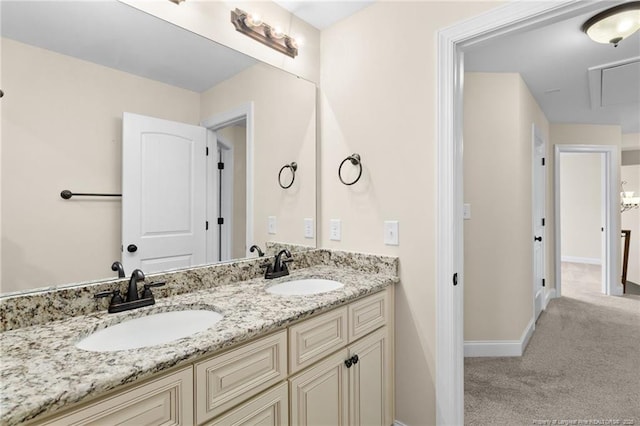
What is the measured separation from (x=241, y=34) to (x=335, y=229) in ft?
3.96

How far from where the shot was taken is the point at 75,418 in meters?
0.71

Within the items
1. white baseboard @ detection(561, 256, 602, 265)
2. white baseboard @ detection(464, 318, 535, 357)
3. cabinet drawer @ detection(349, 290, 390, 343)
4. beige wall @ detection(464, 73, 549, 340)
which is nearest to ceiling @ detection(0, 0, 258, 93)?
cabinet drawer @ detection(349, 290, 390, 343)

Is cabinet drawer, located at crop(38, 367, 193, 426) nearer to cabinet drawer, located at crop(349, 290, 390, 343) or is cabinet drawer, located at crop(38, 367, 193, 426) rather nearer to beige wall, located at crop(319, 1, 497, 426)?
cabinet drawer, located at crop(349, 290, 390, 343)

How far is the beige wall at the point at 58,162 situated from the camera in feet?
3.51

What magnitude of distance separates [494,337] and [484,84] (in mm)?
2100

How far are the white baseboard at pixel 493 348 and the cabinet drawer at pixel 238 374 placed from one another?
2170mm

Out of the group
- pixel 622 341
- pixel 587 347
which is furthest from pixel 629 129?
pixel 587 347

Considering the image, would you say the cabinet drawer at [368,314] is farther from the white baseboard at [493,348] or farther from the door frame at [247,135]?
the white baseboard at [493,348]

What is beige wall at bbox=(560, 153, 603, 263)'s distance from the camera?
653cm

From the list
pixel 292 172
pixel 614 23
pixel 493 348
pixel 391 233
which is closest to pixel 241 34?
pixel 292 172

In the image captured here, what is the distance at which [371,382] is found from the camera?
1.59 m

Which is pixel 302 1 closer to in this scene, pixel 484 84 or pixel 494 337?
pixel 484 84

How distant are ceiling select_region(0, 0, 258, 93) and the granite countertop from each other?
3.12ft

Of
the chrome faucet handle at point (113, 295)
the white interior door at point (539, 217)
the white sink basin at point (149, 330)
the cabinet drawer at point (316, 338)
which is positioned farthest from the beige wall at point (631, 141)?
the chrome faucet handle at point (113, 295)
